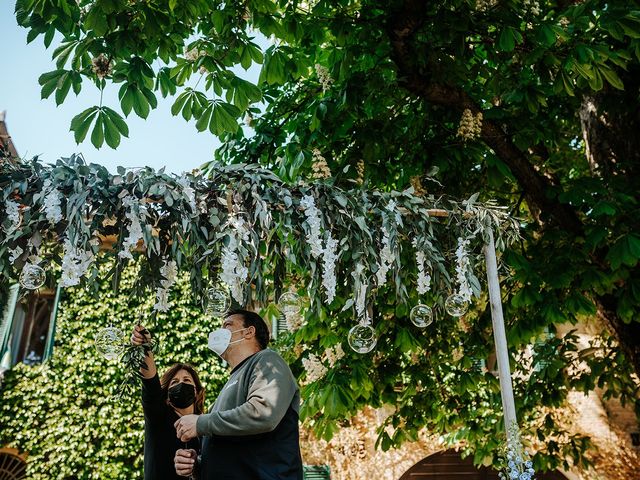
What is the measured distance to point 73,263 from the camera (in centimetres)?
256

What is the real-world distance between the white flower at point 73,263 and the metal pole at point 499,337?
2.13 metres

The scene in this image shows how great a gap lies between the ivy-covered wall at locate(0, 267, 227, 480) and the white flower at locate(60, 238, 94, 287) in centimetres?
586

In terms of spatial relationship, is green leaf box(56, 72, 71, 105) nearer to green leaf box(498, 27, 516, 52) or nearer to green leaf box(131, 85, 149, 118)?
green leaf box(131, 85, 149, 118)

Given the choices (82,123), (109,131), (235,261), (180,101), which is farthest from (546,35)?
(82,123)

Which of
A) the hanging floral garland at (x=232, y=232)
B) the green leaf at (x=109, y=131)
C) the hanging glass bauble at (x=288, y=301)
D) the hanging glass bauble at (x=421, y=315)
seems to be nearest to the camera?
the hanging floral garland at (x=232, y=232)

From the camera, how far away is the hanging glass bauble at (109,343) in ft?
9.35

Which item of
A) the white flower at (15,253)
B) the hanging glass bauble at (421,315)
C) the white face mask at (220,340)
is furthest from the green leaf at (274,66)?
the white flower at (15,253)

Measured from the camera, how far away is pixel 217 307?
2.87 meters

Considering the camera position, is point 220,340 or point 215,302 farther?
point 215,302

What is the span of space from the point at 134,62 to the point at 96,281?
4.07 ft

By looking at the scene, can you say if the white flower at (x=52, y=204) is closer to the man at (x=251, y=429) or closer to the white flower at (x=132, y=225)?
the white flower at (x=132, y=225)

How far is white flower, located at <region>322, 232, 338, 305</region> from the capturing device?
2953mm

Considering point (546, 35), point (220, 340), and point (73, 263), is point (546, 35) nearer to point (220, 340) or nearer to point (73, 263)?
point (220, 340)

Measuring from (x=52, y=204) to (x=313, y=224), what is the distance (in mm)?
1192
